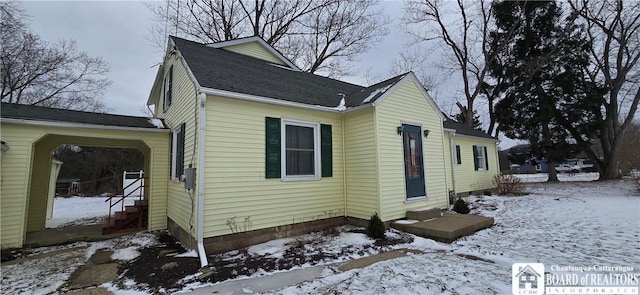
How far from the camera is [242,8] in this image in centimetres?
1688

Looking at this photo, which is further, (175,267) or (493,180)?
(493,180)

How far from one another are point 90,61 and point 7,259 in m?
18.8

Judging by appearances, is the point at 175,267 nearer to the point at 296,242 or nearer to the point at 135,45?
the point at 296,242

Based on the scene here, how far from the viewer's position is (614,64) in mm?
16422

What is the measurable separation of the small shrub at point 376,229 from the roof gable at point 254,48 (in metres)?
7.83

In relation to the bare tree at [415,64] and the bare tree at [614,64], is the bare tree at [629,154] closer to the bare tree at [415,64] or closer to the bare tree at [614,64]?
the bare tree at [614,64]

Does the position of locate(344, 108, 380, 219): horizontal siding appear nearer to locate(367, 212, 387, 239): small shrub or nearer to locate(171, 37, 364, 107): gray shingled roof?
locate(367, 212, 387, 239): small shrub

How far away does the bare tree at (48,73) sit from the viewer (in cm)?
1527

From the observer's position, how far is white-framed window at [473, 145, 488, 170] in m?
13.3

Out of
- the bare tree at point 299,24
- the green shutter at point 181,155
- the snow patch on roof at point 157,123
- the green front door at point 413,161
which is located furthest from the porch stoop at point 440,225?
the bare tree at point 299,24

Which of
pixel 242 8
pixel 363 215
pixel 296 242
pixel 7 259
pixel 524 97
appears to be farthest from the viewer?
pixel 524 97

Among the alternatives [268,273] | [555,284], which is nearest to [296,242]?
[268,273]

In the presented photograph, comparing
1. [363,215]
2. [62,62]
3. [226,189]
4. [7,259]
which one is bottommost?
[7,259]

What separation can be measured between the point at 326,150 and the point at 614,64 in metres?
20.9
